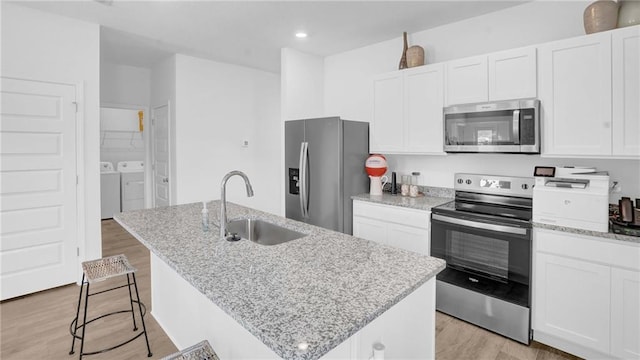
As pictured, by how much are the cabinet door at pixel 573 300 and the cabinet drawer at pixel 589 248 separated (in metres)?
0.05

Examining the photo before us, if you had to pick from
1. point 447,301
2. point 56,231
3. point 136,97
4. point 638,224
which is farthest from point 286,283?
point 136,97

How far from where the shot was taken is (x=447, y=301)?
8.64 ft

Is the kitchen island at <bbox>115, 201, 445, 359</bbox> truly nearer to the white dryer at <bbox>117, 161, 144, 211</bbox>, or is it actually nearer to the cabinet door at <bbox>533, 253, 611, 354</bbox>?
the cabinet door at <bbox>533, 253, 611, 354</bbox>

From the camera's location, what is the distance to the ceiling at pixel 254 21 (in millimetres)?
2846

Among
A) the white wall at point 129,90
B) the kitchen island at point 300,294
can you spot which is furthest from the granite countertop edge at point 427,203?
the white wall at point 129,90

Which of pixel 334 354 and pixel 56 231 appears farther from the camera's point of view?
pixel 56 231

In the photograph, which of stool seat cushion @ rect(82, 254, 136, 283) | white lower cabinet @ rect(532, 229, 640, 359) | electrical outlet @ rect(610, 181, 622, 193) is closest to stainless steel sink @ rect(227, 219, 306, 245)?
stool seat cushion @ rect(82, 254, 136, 283)

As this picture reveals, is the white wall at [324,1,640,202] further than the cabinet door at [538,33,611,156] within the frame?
Yes

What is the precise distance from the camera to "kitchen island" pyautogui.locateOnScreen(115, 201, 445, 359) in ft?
3.07

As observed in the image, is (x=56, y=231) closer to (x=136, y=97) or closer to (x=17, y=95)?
(x=17, y=95)

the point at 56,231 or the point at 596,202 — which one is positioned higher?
the point at 596,202

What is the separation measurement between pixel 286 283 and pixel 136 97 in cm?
501

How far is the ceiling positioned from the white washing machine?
2.91m

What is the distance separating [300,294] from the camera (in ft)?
3.63
